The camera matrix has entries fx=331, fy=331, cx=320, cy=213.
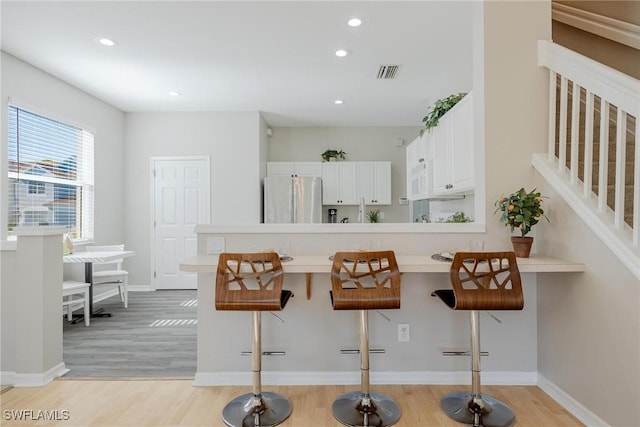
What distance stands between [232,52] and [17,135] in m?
2.36

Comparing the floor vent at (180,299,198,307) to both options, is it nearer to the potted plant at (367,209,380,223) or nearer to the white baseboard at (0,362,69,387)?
the white baseboard at (0,362,69,387)

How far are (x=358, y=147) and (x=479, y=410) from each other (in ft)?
15.5

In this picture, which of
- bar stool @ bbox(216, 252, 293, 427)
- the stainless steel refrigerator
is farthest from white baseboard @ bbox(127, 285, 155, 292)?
bar stool @ bbox(216, 252, 293, 427)

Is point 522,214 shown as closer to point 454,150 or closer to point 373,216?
point 454,150

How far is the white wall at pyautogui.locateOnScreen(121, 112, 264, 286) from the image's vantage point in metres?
5.21

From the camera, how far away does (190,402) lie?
6.98ft

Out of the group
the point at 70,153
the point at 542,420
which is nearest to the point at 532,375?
the point at 542,420

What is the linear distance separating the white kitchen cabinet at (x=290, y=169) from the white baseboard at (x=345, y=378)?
379cm

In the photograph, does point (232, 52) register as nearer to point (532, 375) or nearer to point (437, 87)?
point (437, 87)

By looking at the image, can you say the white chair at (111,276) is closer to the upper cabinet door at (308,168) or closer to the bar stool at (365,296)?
the upper cabinet door at (308,168)

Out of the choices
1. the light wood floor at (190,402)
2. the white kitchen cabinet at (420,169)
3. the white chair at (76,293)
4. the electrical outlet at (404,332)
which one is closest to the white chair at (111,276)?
the white chair at (76,293)

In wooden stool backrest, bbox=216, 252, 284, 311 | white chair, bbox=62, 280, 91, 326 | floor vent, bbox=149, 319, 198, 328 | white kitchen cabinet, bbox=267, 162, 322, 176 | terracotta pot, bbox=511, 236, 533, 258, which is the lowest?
floor vent, bbox=149, 319, 198, 328

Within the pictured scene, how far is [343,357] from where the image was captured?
236cm

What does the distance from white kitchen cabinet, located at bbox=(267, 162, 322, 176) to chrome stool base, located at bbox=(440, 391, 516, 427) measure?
4.19 meters
